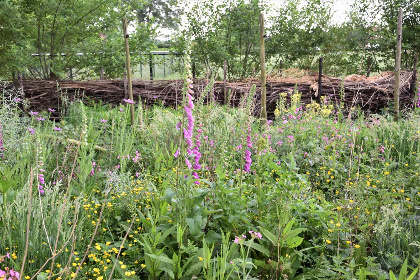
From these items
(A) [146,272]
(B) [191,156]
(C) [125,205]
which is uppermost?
(B) [191,156]

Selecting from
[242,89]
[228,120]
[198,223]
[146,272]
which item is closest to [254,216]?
[198,223]

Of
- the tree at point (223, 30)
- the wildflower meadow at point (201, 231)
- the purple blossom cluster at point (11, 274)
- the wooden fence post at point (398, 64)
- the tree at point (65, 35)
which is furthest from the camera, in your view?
the tree at point (223, 30)

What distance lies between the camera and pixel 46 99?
7.20m

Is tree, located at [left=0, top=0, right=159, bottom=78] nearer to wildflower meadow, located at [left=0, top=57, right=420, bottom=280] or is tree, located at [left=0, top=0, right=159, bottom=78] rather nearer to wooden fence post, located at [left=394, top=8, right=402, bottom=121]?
wildflower meadow, located at [left=0, top=57, right=420, bottom=280]

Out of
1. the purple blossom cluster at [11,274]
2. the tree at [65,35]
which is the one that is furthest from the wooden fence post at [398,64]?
the purple blossom cluster at [11,274]

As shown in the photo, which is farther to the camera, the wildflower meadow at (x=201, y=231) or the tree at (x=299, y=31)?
the tree at (x=299, y=31)

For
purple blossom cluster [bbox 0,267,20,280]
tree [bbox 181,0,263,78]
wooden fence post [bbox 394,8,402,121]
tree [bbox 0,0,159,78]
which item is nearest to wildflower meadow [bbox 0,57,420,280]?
purple blossom cluster [bbox 0,267,20,280]

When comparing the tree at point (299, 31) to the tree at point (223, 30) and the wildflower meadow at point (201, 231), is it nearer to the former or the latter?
the tree at point (223, 30)

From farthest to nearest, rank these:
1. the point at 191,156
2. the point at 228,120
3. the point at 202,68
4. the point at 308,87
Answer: the point at 202,68
the point at 308,87
the point at 228,120
the point at 191,156

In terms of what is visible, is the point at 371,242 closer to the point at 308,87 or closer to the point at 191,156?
the point at 191,156

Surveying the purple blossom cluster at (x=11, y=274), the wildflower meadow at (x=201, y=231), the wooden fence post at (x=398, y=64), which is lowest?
the wildflower meadow at (x=201, y=231)

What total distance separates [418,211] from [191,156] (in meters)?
1.94

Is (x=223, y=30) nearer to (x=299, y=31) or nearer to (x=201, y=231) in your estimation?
(x=299, y=31)

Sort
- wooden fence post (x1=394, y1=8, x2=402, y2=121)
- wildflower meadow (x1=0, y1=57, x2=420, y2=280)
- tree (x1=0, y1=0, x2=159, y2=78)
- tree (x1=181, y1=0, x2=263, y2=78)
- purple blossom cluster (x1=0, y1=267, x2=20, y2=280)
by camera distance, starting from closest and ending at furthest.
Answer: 1. purple blossom cluster (x1=0, y1=267, x2=20, y2=280)
2. wildflower meadow (x1=0, y1=57, x2=420, y2=280)
3. wooden fence post (x1=394, y1=8, x2=402, y2=121)
4. tree (x1=0, y1=0, x2=159, y2=78)
5. tree (x1=181, y1=0, x2=263, y2=78)
